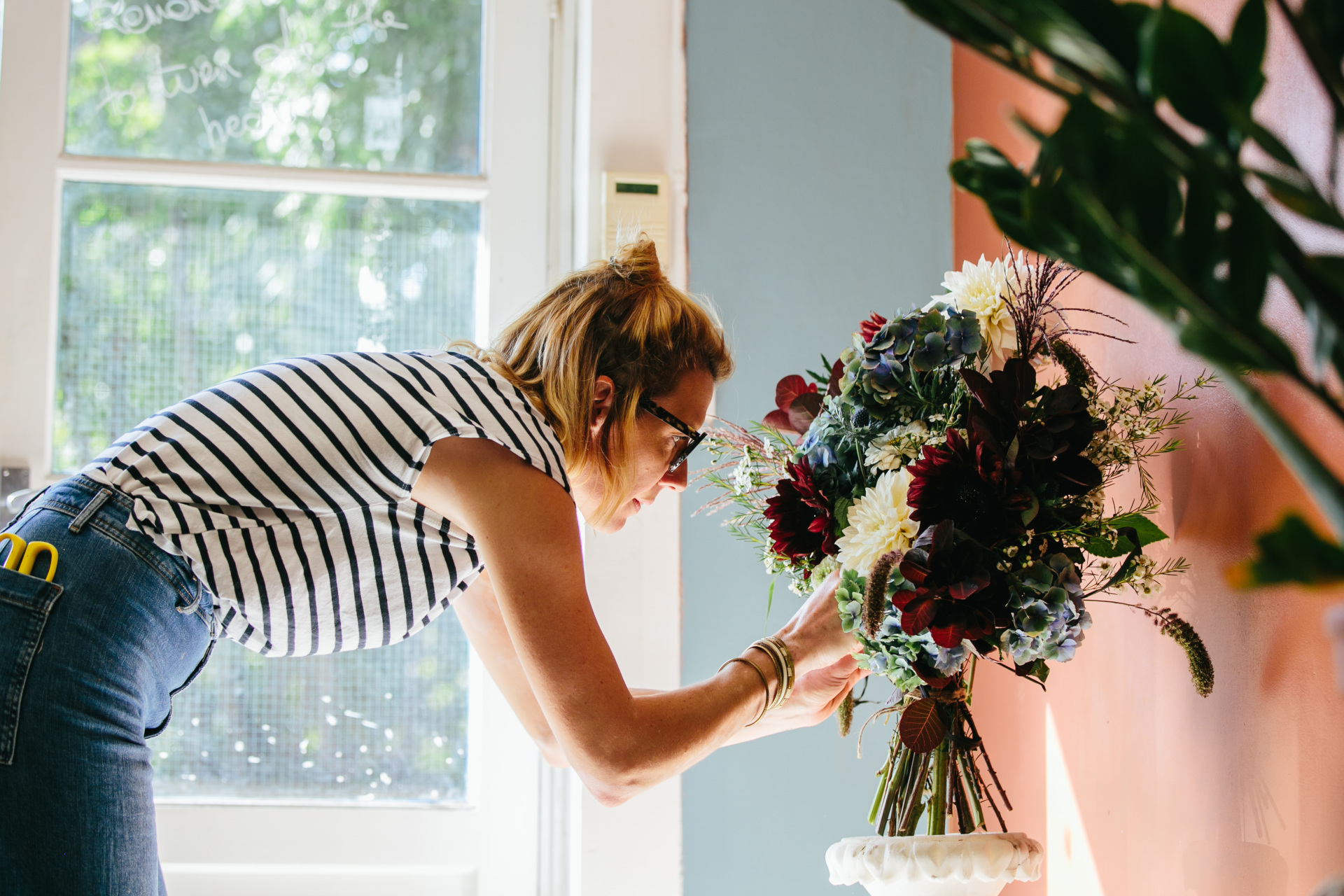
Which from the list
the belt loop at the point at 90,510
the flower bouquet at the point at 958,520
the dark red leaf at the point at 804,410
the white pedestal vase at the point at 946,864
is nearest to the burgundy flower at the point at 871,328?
the flower bouquet at the point at 958,520

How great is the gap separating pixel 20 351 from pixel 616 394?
1.07m

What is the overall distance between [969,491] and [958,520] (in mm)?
25

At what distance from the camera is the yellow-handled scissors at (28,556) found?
0.89 m

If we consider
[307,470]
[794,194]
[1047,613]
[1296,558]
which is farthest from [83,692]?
[794,194]

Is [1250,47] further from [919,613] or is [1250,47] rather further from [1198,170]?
[919,613]

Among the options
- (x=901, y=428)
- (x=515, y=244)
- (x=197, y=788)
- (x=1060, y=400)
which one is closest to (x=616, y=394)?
(x=901, y=428)

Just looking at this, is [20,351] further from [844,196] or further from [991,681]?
[991,681]

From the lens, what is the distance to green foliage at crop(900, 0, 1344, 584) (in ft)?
1.20

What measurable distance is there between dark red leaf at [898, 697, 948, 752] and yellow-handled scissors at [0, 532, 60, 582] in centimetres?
73

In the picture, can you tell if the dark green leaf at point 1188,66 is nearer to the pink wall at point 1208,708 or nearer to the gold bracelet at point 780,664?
the pink wall at point 1208,708

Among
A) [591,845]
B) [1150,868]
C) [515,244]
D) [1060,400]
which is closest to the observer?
[1060,400]

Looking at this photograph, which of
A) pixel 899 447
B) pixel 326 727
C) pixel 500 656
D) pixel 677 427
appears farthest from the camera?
pixel 326 727

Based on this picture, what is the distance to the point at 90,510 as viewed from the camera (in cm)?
92

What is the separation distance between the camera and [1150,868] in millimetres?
1054
